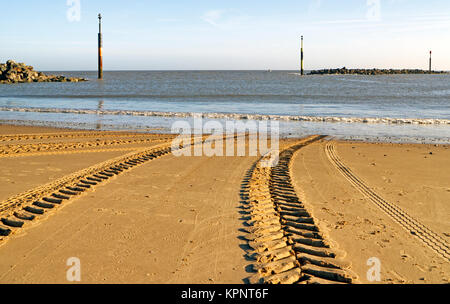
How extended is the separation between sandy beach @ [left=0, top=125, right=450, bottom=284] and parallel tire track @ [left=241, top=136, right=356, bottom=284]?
0.05ft

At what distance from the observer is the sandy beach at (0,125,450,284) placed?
4.05 metres

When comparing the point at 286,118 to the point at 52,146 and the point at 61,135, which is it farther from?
the point at 52,146

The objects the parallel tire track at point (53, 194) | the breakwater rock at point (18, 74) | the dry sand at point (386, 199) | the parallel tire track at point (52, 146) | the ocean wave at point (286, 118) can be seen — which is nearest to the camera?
the dry sand at point (386, 199)

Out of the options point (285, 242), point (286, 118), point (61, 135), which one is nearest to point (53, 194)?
point (285, 242)

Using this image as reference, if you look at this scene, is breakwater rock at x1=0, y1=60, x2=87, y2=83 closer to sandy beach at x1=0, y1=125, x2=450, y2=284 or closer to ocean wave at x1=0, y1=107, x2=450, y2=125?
ocean wave at x1=0, y1=107, x2=450, y2=125

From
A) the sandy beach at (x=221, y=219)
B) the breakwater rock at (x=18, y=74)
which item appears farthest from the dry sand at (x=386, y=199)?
the breakwater rock at (x=18, y=74)

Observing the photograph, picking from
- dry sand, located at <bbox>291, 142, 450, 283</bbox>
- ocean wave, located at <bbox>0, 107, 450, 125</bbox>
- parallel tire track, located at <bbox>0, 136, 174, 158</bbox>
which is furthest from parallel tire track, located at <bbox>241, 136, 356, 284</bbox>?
ocean wave, located at <bbox>0, 107, 450, 125</bbox>

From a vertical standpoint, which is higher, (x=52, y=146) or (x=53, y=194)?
(x=52, y=146)

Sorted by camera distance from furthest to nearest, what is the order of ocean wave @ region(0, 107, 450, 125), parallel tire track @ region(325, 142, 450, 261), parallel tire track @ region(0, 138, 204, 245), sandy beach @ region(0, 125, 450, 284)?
ocean wave @ region(0, 107, 450, 125), parallel tire track @ region(0, 138, 204, 245), parallel tire track @ region(325, 142, 450, 261), sandy beach @ region(0, 125, 450, 284)

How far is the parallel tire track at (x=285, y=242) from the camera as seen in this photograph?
3.94m

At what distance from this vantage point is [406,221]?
220 inches

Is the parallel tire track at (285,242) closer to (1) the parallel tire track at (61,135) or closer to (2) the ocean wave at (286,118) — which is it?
Result: (1) the parallel tire track at (61,135)

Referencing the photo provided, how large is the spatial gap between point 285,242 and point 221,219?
1121mm

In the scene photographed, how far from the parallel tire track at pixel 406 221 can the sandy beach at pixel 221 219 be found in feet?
0.06
